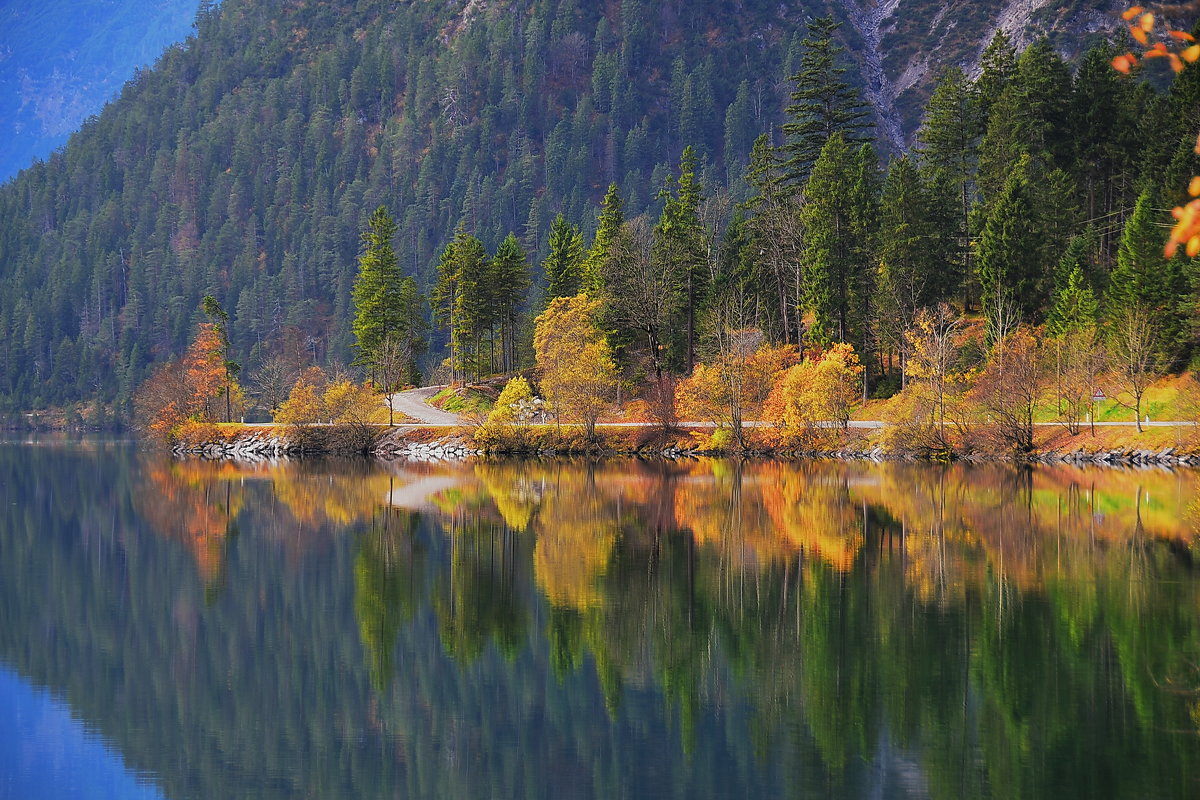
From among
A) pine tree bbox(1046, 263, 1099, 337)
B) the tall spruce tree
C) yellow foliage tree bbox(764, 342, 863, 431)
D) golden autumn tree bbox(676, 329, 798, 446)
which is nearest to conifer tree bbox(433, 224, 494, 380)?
golden autumn tree bbox(676, 329, 798, 446)

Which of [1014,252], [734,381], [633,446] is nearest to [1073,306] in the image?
[1014,252]

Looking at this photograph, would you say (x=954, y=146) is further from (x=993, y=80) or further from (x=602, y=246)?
(x=602, y=246)

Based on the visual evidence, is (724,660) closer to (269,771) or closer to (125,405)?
(269,771)

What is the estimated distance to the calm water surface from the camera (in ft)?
50.2

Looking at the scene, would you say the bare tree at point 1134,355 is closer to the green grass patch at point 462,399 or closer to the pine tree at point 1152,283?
the pine tree at point 1152,283

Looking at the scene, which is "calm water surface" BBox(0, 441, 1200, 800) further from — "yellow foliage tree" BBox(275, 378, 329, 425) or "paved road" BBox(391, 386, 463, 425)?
"paved road" BBox(391, 386, 463, 425)

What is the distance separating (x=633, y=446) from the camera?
73188 mm

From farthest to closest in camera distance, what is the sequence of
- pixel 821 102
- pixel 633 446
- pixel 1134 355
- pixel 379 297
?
pixel 379 297
pixel 821 102
pixel 633 446
pixel 1134 355

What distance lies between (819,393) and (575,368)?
597 inches

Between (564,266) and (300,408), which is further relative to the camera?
(564,266)

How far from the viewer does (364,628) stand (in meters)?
23.8

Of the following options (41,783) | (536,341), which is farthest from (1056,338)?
(41,783)

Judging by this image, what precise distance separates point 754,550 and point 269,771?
1739cm

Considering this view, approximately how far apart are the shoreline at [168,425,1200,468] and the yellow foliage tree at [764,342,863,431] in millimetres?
1094
